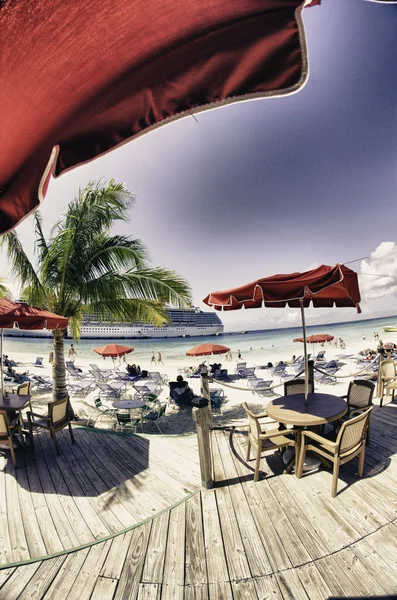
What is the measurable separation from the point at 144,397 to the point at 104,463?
690cm

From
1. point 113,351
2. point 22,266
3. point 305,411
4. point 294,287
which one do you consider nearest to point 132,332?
point 113,351

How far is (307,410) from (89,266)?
22.8ft

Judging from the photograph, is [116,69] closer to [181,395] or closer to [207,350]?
[181,395]

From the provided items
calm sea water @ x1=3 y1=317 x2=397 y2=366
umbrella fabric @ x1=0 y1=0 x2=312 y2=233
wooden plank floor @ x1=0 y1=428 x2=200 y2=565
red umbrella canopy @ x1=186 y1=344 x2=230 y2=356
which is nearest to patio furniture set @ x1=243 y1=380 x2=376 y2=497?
wooden plank floor @ x1=0 y1=428 x2=200 y2=565

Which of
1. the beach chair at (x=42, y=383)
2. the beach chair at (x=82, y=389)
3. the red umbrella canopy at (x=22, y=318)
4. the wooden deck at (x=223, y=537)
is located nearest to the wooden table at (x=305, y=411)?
the wooden deck at (x=223, y=537)

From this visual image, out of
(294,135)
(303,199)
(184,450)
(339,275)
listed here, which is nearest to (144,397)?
(184,450)

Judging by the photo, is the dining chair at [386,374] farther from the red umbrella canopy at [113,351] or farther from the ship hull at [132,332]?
the ship hull at [132,332]

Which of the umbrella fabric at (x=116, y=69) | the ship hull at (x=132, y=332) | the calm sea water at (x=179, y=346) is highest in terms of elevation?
the umbrella fabric at (x=116, y=69)

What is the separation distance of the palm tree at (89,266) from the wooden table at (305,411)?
183 inches

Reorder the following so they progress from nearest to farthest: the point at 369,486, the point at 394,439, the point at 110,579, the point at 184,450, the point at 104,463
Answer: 1. the point at 110,579
2. the point at 369,486
3. the point at 394,439
4. the point at 104,463
5. the point at 184,450

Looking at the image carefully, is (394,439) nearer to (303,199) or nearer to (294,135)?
(294,135)

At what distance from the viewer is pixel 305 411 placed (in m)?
3.89

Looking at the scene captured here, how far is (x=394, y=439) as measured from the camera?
14.9ft

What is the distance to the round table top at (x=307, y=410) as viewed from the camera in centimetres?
358
